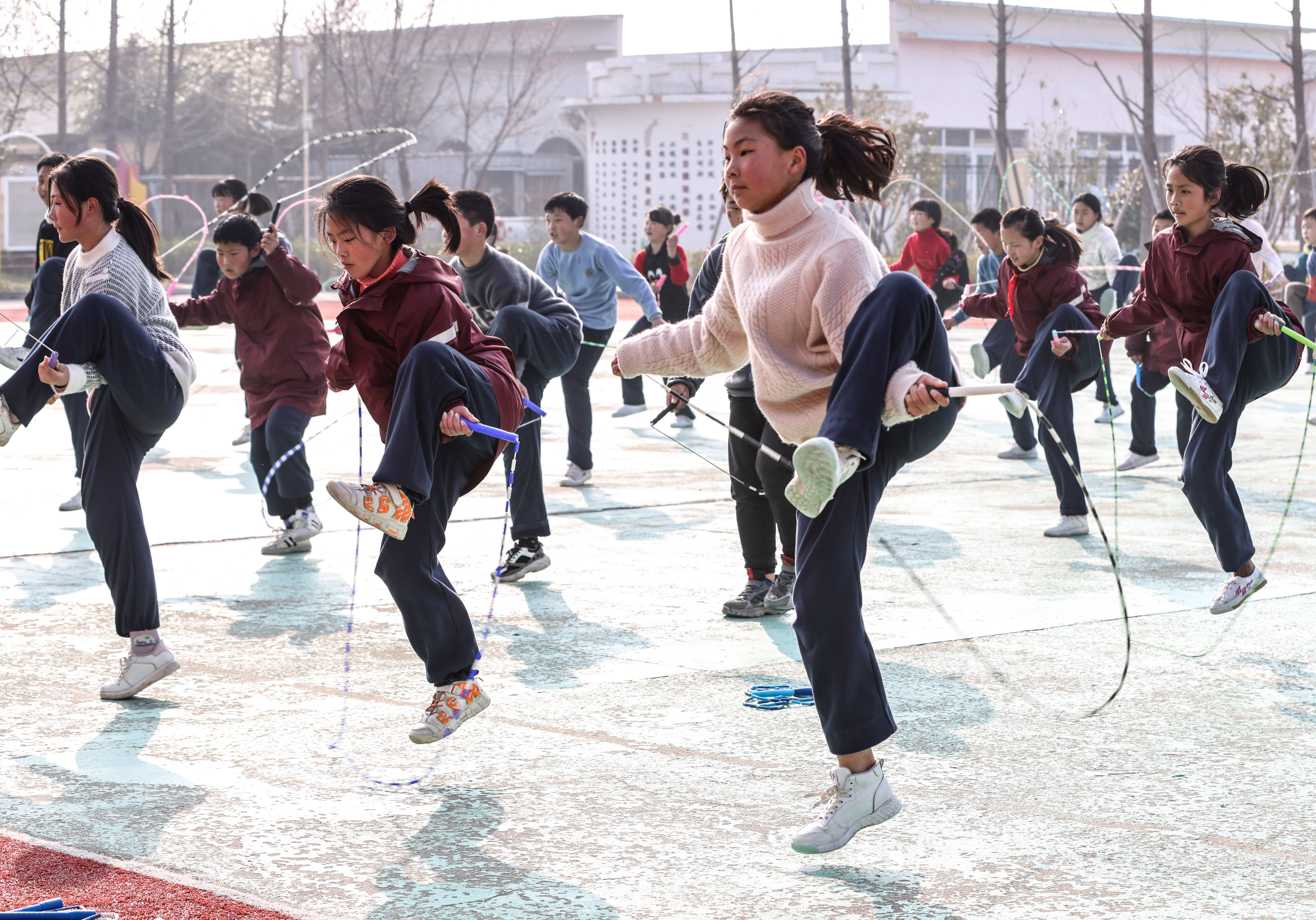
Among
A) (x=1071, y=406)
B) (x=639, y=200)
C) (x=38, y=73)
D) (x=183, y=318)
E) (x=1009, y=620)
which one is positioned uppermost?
(x=38, y=73)

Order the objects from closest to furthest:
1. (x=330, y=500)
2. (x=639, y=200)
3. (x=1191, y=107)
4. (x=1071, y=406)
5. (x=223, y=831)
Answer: (x=223, y=831)
(x=1071, y=406)
(x=330, y=500)
(x=639, y=200)
(x=1191, y=107)

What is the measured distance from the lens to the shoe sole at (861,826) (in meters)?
3.24

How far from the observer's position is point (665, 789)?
12.3 feet

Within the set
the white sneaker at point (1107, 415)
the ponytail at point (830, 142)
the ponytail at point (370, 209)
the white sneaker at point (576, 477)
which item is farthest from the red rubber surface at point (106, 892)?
the white sneaker at point (1107, 415)

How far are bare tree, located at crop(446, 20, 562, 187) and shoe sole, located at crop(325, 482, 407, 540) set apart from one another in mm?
38967

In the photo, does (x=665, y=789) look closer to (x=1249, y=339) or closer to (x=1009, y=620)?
(x=1009, y=620)

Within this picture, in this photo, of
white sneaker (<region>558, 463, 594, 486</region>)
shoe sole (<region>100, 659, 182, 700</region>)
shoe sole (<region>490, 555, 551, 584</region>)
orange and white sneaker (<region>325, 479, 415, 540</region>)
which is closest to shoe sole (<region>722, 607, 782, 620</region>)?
shoe sole (<region>490, 555, 551, 584</region>)

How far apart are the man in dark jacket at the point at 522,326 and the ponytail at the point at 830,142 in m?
2.77

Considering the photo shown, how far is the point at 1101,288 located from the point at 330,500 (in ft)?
21.9

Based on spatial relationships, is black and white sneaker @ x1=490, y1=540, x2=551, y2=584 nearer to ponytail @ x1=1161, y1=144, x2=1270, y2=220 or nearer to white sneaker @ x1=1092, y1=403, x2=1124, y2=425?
ponytail @ x1=1161, y1=144, x2=1270, y2=220

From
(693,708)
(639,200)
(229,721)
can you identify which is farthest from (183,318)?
(639,200)

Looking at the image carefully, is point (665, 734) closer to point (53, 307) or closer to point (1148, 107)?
point (53, 307)

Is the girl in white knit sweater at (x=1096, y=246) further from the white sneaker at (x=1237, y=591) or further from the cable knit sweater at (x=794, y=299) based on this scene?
the cable knit sweater at (x=794, y=299)

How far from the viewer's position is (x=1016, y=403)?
15.1ft
